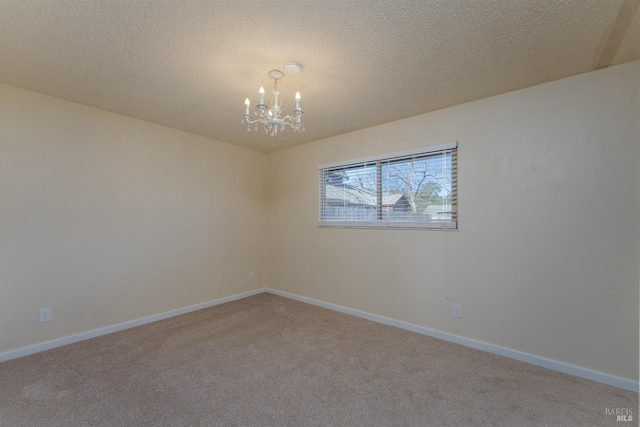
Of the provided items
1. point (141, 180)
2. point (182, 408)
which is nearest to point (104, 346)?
point (182, 408)

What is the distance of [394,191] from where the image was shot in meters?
3.23

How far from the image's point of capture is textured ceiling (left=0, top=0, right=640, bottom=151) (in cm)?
153

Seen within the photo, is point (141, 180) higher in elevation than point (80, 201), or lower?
higher

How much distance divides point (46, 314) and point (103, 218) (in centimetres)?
96

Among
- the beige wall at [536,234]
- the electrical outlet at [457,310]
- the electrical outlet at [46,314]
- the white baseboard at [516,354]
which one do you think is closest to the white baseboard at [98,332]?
the electrical outlet at [46,314]

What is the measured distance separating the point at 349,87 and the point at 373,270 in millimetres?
2020

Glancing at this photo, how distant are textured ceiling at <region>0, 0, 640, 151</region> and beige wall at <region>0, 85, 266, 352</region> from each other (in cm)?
44

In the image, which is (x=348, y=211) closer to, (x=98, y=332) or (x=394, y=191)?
(x=394, y=191)

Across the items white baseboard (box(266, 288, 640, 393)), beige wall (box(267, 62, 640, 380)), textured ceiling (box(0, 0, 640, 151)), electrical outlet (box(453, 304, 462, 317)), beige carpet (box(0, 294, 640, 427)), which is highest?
textured ceiling (box(0, 0, 640, 151))

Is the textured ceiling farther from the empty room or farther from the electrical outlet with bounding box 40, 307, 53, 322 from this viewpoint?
the electrical outlet with bounding box 40, 307, 53, 322

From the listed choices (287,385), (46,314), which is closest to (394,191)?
(287,385)

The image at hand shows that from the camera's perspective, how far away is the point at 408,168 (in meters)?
3.12

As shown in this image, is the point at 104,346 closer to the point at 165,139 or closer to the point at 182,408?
the point at 182,408

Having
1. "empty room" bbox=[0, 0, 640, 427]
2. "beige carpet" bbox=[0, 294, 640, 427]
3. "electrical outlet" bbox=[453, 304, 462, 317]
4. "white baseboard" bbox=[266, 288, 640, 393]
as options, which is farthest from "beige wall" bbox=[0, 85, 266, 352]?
"electrical outlet" bbox=[453, 304, 462, 317]
